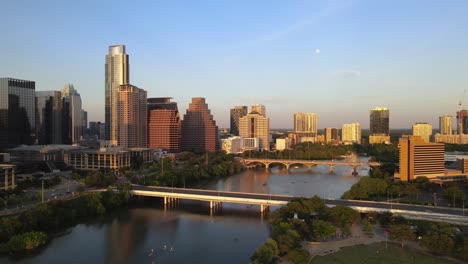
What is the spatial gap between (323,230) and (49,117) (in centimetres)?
3651

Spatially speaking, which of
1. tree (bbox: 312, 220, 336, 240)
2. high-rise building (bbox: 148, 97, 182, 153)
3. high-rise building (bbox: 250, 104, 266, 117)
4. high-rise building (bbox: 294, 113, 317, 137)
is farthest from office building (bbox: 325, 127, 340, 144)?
tree (bbox: 312, 220, 336, 240)

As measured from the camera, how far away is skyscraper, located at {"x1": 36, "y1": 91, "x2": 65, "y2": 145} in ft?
131

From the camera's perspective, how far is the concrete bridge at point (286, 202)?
14828mm

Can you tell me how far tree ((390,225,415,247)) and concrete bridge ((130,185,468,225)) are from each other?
273 cm

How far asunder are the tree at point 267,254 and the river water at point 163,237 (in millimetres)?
Answer: 1022

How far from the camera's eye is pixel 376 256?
11227 mm

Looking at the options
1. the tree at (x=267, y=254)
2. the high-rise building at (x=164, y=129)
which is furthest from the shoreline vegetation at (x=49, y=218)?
the high-rise building at (x=164, y=129)

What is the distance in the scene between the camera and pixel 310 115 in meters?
88.8

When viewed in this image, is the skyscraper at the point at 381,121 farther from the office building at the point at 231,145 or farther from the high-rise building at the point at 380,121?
the office building at the point at 231,145

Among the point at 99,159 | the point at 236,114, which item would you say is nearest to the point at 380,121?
the point at 236,114

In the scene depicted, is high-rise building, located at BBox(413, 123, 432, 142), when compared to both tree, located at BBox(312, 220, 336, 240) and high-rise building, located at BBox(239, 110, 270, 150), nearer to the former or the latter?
high-rise building, located at BBox(239, 110, 270, 150)

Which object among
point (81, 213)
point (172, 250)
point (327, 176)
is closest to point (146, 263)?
point (172, 250)

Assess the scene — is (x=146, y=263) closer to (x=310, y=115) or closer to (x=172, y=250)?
(x=172, y=250)

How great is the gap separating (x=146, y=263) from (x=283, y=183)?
17282 mm
